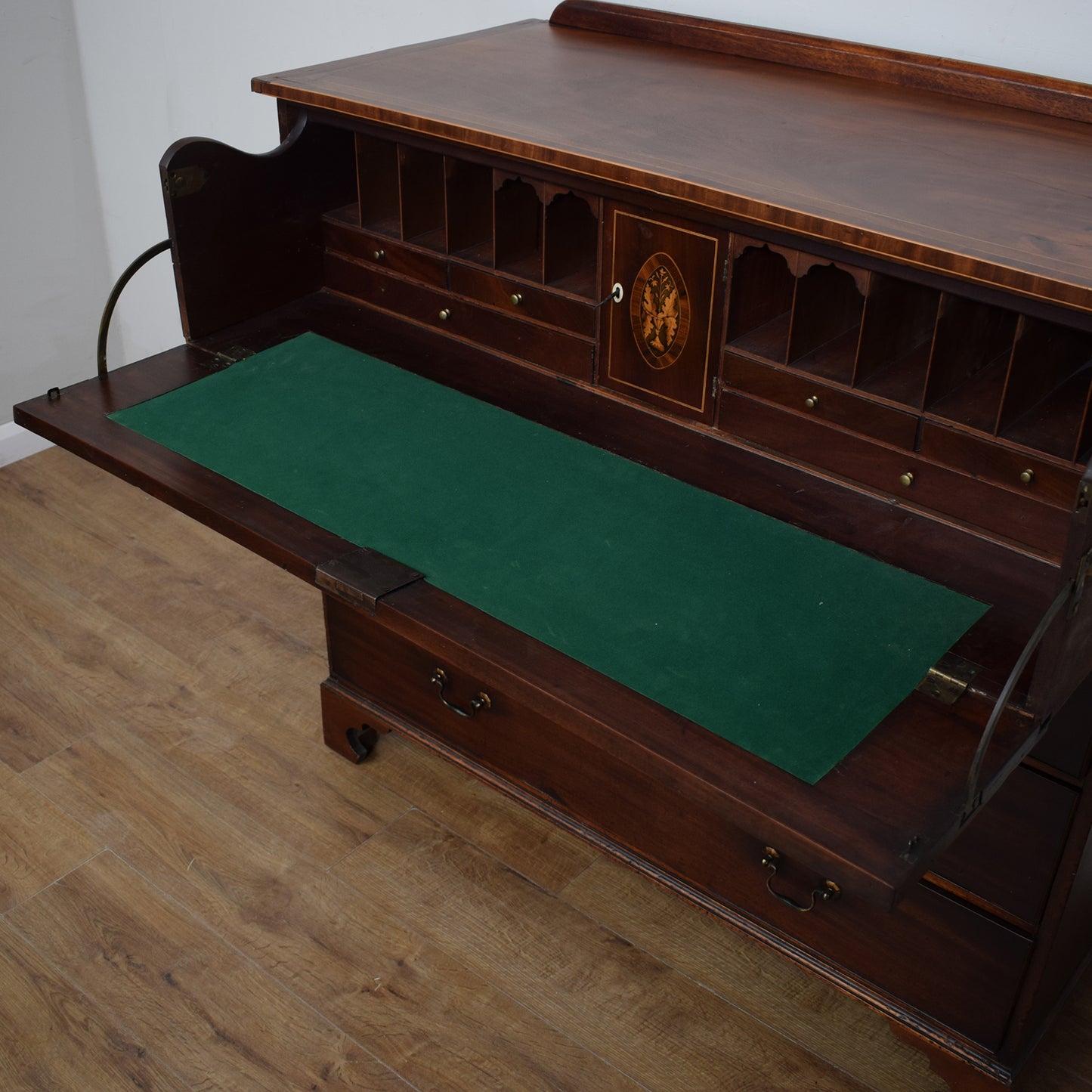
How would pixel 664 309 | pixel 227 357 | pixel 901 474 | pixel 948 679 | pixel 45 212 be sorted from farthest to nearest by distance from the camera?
pixel 45 212
pixel 227 357
pixel 664 309
pixel 901 474
pixel 948 679

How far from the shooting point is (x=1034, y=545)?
1651 mm

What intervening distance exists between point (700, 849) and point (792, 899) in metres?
0.17

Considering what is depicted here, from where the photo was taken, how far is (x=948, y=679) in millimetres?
1476

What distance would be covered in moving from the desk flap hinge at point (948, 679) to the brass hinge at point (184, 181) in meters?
1.42

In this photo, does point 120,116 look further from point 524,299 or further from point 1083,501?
point 1083,501

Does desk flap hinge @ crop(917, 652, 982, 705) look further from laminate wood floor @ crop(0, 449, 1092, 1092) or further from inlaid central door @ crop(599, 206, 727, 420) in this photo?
laminate wood floor @ crop(0, 449, 1092, 1092)

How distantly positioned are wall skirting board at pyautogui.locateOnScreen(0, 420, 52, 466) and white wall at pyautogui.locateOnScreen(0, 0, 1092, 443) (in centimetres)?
10

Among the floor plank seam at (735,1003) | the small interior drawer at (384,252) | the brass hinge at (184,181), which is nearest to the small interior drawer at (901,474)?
the small interior drawer at (384,252)

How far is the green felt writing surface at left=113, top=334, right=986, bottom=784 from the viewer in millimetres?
1466

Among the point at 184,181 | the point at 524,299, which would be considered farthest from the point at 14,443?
the point at 524,299

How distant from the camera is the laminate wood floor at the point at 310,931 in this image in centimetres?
200

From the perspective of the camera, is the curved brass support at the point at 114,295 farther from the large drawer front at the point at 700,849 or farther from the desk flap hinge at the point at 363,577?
the desk flap hinge at the point at 363,577

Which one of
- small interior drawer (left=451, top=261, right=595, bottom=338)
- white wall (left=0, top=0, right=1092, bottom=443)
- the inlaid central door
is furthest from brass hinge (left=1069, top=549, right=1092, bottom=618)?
white wall (left=0, top=0, right=1092, bottom=443)

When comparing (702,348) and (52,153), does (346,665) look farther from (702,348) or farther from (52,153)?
(52,153)
